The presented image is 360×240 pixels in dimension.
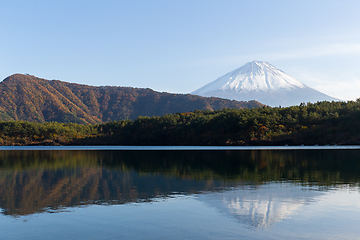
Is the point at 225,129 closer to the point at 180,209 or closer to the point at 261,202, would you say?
the point at 261,202

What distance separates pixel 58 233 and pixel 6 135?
137390mm

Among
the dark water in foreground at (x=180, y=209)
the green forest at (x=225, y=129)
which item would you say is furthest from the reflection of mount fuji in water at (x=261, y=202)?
the green forest at (x=225, y=129)

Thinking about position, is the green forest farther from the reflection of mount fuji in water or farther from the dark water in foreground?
the reflection of mount fuji in water

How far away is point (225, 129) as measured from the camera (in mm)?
117312

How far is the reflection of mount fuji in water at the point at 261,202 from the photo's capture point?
40.6 feet

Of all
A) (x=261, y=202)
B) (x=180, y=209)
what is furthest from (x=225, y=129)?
(x=180, y=209)

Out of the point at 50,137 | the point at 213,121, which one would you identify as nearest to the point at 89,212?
the point at 213,121

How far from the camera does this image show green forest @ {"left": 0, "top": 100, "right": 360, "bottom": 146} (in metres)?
103

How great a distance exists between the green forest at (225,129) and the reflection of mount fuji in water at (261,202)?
88688mm

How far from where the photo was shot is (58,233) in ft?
35.0

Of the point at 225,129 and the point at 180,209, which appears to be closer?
the point at 180,209

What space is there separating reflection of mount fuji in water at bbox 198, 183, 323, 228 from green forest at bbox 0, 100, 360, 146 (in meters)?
88.7

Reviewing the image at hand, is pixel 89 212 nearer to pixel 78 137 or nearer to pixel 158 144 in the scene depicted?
pixel 158 144

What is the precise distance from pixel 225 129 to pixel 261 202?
103 m
